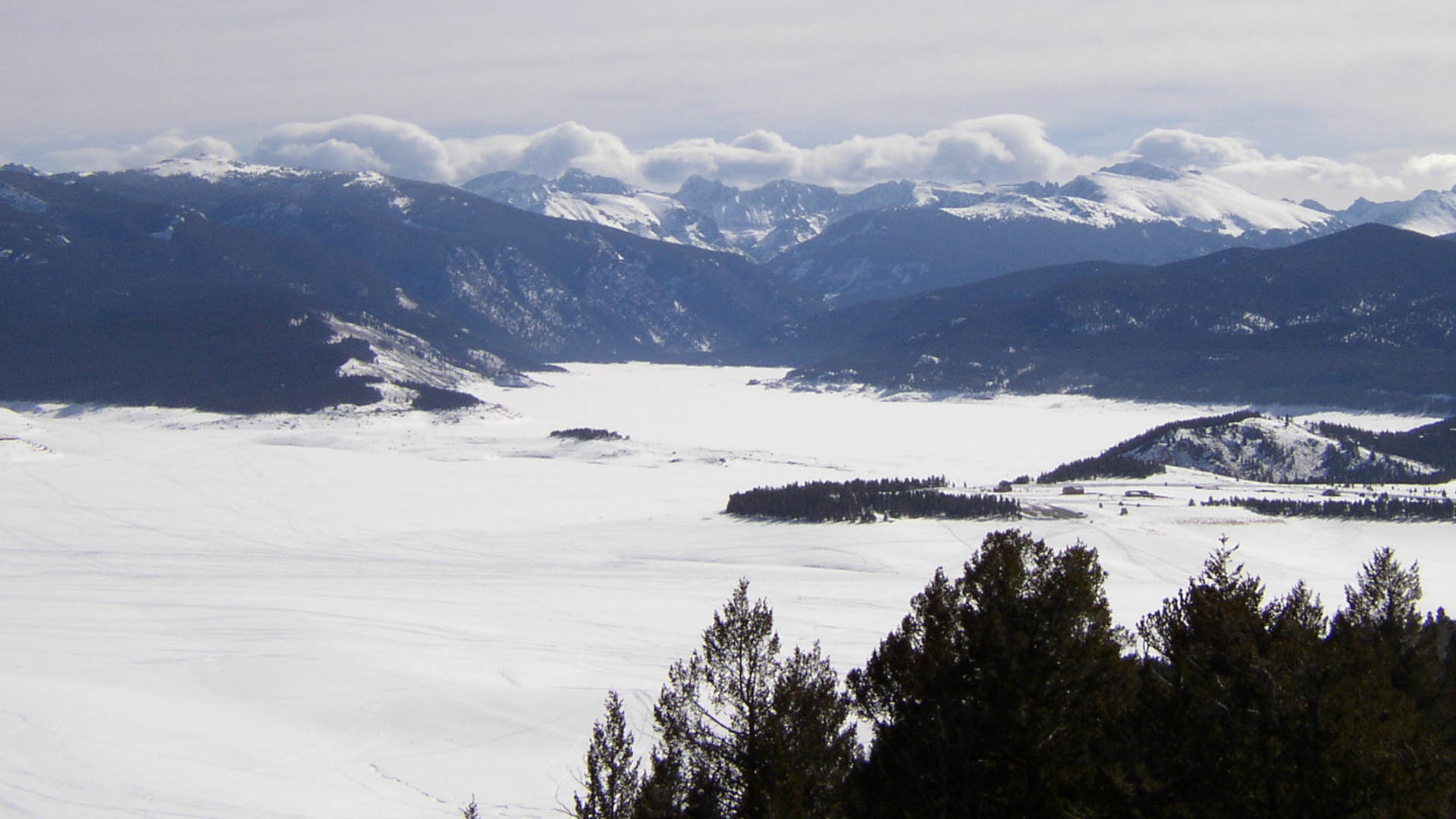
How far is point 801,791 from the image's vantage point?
2228 centimetres

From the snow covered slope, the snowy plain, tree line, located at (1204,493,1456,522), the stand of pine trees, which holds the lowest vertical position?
the snowy plain

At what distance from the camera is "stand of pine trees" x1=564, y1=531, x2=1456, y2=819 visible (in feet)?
67.8

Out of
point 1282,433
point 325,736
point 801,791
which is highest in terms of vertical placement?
point 1282,433

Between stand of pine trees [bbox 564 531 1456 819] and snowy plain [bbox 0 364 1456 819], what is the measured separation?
22800mm

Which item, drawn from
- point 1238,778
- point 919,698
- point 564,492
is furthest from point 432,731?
point 564,492

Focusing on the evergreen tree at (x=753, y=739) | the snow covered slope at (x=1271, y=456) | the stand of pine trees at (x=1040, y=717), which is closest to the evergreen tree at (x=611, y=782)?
the stand of pine trees at (x=1040, y=717)

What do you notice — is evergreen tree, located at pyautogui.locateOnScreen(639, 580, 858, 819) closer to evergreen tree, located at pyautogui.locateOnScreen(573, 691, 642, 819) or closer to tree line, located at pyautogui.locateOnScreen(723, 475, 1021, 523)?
evergreen tree, located at pyautogui.locateOnScreen(573, 691, 642, 819)

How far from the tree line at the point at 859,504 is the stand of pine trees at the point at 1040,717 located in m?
89.3

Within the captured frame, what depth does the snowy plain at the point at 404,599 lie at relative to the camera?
50.2 meters

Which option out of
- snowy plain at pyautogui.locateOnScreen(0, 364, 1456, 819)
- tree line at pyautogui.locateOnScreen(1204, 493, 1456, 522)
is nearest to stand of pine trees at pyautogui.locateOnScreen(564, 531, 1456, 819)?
snowy plain at pyautogui.locateOnScreen(0, 364, 1456, 819)

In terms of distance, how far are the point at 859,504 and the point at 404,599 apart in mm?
51806

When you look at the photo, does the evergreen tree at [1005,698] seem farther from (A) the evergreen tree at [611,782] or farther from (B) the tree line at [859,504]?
(B) the tree line at [859,504]

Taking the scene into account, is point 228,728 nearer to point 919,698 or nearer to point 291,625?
point 291,625

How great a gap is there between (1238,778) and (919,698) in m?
6.31
